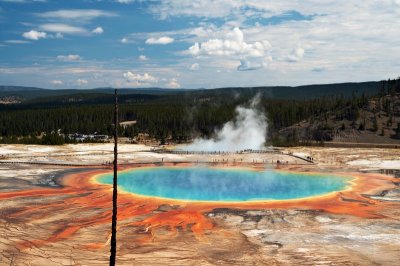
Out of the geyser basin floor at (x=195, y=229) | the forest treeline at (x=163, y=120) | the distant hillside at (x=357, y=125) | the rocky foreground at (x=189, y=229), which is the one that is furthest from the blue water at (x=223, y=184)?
the forest treeline at (x=163, y=120)

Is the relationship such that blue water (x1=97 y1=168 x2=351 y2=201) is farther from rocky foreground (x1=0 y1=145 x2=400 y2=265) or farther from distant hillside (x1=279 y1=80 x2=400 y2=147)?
distant hillside (x1=279 y1=80 x2=400 y2=147)

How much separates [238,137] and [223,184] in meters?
43.8

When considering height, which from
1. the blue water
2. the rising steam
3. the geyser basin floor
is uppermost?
the rising steam

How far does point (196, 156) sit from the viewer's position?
65438mm

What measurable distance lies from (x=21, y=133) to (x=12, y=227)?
280 ft

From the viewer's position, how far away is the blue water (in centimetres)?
3809

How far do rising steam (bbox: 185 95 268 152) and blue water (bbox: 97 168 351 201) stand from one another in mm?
24513

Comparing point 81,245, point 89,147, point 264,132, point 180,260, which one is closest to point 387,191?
point 180,260

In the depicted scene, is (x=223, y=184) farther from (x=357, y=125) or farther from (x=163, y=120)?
(x=163, y=120)

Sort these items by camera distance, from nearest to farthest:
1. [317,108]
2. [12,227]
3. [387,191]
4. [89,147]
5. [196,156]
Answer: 1. [12,227]
2. [387,191]
3. [196,156]
4. [89,147]
5. [317,108]

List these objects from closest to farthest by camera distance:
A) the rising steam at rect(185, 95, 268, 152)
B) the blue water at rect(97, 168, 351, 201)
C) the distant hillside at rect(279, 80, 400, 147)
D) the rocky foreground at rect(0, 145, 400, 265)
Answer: the rocky foreground at rect(0, 145, 400, 265), the blue water at rect(97, 168, 351, 201), the rising steam at rect(185, 95, 268, 152), the distant hillside at rect(279, 80, 400, 147)

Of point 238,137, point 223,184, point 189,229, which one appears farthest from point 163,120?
point 189,229

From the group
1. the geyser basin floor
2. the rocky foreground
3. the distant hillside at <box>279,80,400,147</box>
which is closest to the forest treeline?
the distant hillside at <box>279,80,400,147</box>

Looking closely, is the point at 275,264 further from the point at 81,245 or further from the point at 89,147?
the point at 89,147
